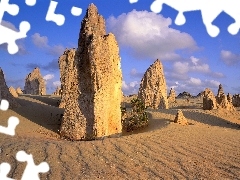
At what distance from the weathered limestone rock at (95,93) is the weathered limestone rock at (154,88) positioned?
1576cm

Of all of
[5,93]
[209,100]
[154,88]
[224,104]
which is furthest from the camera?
[154,88]

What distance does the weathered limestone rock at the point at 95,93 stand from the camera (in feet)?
44.6

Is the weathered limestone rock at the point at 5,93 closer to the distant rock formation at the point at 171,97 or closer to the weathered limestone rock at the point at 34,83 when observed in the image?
the distant rock formation at the point at 171,97

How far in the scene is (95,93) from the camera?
44.7ft

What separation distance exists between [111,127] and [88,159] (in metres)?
5.45

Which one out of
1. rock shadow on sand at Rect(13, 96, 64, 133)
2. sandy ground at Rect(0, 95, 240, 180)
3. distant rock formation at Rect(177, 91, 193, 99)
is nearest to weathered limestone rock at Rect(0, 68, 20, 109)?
rock shadow on sand at Rect(13, 96, 64, 133)

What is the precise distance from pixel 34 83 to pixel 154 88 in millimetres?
26847

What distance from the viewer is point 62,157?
28.9 feet

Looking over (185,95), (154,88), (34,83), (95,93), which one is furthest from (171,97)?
(185,95)

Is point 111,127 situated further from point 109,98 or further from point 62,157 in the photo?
A: point 62,157

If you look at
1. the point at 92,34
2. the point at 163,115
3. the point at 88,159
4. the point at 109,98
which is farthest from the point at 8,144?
the point at 163,115

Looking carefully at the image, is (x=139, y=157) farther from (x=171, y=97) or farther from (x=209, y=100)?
(x=171, y=97)

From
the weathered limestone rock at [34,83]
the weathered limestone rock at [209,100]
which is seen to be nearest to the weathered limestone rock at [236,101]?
the weathered limestone rock at [209,100]

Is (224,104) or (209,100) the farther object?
(209,100)
